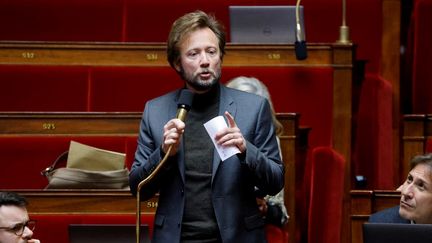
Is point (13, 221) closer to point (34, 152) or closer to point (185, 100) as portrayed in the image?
point (185, 100)

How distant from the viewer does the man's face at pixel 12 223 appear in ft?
2.82

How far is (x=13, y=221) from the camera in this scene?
0.86 metres

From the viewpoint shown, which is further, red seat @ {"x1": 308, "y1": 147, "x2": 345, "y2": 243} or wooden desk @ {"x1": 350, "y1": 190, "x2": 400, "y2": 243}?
red seat @ {"x1": 308, "y1": 147, "x2": 345, "y2": 243}

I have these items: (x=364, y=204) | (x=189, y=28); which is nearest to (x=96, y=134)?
(x=364, y=204)

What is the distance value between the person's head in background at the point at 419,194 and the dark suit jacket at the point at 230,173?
156 mm

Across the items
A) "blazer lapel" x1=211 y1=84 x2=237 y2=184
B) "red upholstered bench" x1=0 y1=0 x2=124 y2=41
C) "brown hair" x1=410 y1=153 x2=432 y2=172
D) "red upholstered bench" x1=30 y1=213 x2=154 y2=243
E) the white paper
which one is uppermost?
"red upholstered bench" x1=0 y1=0 x2=124 y2=41

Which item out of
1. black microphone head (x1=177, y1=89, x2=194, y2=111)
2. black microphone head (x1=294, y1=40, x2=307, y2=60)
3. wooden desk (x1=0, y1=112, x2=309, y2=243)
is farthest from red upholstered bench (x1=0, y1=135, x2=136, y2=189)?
black microphone head (x1=177, y1=89, x2=194, y2=111)

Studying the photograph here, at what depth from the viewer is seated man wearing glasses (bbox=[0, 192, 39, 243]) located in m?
0.86

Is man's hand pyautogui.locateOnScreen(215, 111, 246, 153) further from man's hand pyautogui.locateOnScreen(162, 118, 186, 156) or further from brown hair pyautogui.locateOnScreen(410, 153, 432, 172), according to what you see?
brown hair pyautogui.locateOnScreen(410, 153, 432, 172)

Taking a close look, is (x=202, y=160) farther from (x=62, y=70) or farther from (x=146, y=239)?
(x=62, y=70)

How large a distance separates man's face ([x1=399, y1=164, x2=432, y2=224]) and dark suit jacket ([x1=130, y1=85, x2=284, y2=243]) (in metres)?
0.16

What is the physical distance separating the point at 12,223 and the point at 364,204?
384mm

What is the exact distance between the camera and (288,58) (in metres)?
1.41

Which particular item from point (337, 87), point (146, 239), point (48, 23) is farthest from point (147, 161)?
point (48, 23)
